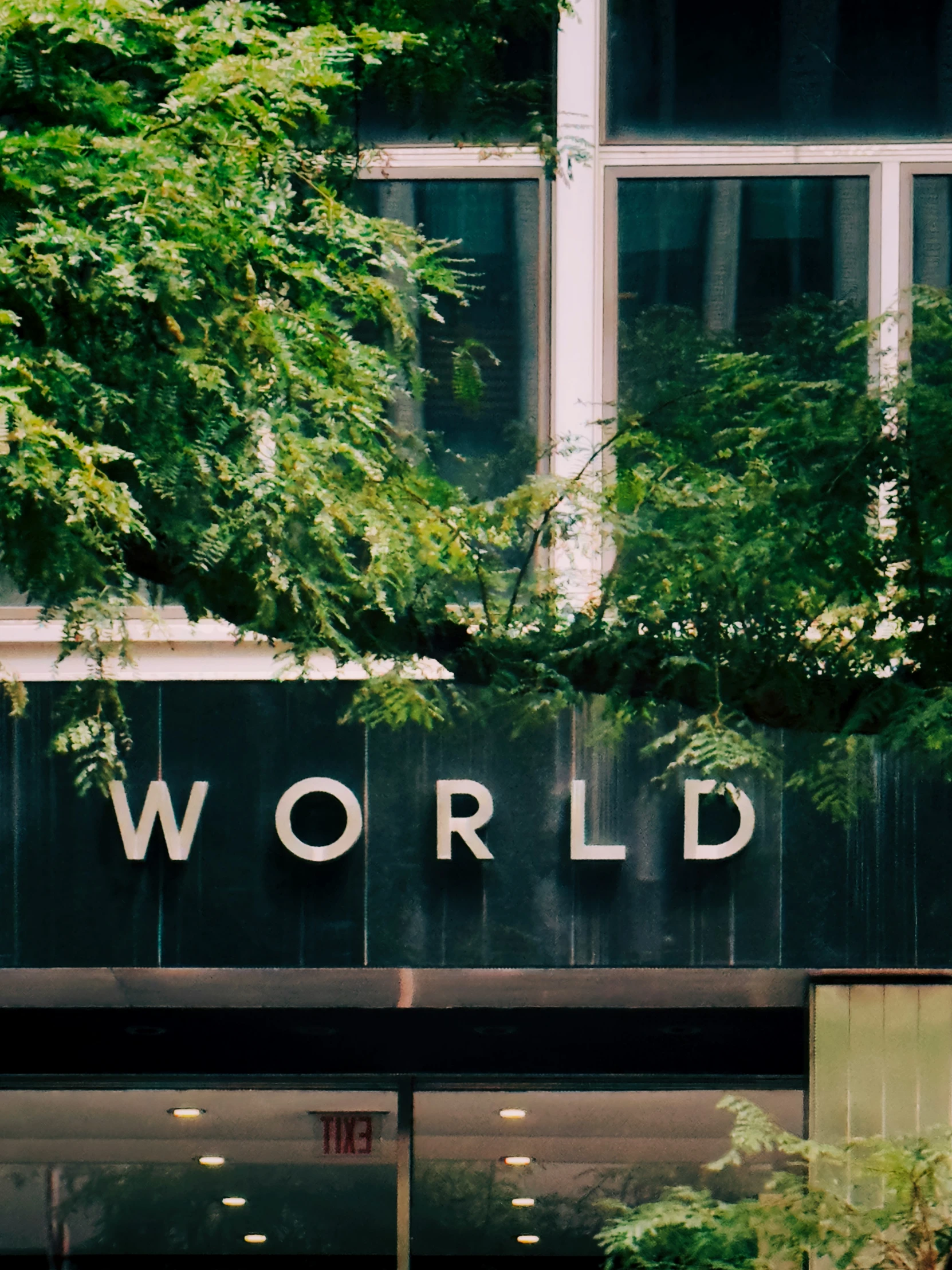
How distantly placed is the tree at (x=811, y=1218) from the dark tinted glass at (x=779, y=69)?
6113mm

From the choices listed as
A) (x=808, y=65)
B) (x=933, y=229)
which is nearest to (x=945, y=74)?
(x=808, y=65)

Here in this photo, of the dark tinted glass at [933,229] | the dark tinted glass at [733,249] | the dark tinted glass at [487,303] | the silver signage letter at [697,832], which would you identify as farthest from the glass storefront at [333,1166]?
the dark tinted glass at [933,229]

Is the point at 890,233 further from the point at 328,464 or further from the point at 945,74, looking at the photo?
the point at 328,464

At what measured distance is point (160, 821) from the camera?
9.01m

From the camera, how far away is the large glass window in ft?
30.5

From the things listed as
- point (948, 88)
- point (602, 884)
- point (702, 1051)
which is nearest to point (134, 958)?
point (602, 884)

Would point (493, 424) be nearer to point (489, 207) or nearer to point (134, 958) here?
point (489, 207)

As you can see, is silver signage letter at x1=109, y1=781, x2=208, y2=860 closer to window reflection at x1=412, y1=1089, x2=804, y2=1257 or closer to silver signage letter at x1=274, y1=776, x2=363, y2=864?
silver signage letter at x1=274, y1=776, x2=363, y2=864

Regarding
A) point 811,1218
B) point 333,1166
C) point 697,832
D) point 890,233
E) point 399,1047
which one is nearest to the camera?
point 811,1218

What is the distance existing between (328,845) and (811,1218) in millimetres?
4147

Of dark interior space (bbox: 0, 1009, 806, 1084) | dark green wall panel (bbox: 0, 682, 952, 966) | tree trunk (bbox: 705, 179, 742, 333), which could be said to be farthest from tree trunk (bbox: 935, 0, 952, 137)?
dark interior space (bbox: 0, 1009, 806, 1084)

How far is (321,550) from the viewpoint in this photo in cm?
504

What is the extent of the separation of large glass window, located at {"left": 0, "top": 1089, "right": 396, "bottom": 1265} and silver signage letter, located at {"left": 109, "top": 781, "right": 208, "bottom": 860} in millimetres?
1481

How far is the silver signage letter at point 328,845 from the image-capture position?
29.5 feet
